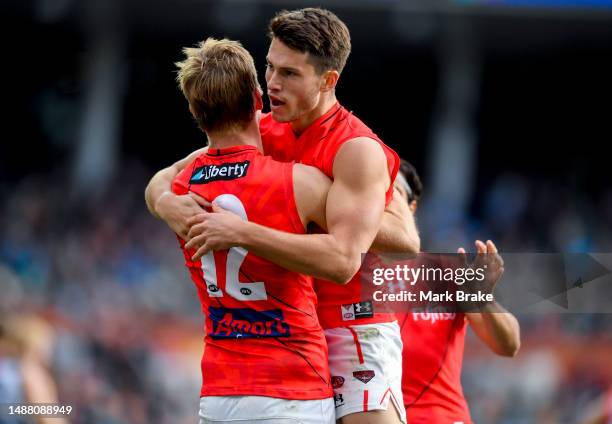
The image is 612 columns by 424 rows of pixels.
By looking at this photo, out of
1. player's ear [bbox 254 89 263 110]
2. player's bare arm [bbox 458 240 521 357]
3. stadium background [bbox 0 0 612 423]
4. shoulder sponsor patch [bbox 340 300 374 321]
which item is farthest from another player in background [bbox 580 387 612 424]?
player's ear [bbox 254 89 263 110]

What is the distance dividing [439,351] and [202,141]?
13.5 metres

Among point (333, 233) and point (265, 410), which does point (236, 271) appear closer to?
point (333, 233)

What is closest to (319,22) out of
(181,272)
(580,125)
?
(181,272)

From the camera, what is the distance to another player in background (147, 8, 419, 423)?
368 cm

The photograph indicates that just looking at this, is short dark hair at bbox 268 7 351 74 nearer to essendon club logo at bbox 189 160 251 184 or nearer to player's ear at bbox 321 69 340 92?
player's ear at bbox 321 69 340 92

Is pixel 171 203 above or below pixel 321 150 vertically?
below

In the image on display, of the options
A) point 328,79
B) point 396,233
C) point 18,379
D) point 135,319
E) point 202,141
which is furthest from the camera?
point 202,141

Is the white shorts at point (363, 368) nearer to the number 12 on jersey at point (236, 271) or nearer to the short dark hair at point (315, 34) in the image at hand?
the number 12 on jersey at point (236, 271)

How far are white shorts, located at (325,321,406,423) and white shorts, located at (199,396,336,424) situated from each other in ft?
0.79

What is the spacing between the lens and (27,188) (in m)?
14.7

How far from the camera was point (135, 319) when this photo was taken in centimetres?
1139

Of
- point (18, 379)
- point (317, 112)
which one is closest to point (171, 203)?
point (317, 112)

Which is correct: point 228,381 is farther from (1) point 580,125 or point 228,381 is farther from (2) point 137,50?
(1) point 580,125

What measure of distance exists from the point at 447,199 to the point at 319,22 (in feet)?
40.8
